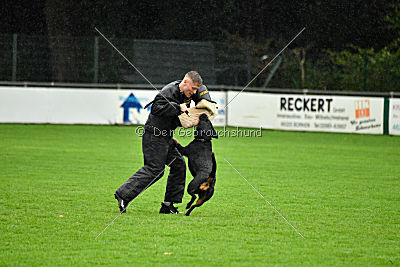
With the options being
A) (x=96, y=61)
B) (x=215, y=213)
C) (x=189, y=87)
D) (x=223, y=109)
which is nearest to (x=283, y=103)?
(x=223, y=109)

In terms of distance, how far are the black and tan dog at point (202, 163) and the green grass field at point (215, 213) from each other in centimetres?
30

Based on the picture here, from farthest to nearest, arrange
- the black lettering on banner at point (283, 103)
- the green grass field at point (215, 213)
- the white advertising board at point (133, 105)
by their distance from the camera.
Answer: the white advertising board at point (133, 105) < the black lettering on banner at point (283, 103) < the green grass field at point (215, 213)

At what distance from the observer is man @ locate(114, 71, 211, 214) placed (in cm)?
828

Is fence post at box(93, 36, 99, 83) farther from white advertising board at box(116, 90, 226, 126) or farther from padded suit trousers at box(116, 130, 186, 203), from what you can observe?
padded suit trousers at box(116, 130, 186, 203)

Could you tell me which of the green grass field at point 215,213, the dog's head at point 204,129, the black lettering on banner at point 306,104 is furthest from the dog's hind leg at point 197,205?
the black lettering on banner at point 306,104

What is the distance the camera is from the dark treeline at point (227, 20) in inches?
1346

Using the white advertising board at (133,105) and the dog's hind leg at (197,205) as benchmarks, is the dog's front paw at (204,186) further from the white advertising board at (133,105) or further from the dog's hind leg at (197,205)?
the white advertising board at (133,105)

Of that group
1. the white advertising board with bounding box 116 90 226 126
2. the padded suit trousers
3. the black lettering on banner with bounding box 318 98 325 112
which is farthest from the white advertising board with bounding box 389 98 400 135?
the padded suit trousers

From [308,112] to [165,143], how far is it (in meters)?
13.7

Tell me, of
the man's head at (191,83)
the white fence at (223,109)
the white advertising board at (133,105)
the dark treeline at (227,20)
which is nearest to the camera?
the man's head at (191,83)

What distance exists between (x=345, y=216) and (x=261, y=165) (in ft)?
17.5

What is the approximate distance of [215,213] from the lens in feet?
28.7

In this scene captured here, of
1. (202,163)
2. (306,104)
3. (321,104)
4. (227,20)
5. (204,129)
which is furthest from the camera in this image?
(227,20)

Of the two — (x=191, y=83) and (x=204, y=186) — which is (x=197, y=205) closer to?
(x=204, y=186)
